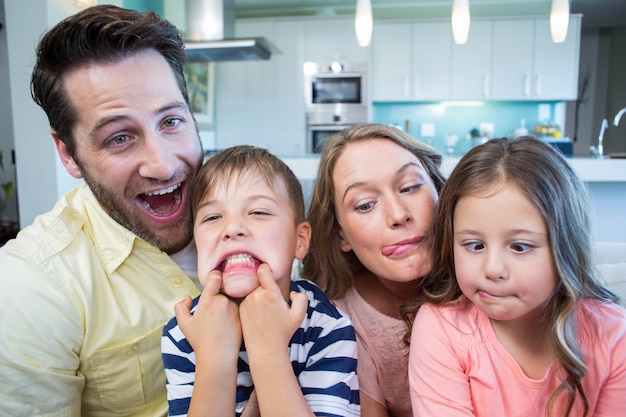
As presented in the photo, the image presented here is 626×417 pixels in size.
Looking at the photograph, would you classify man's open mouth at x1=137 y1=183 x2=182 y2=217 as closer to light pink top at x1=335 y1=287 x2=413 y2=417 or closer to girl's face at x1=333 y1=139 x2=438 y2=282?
girl's face at x1=333 y1=139 x2=438 y2=282

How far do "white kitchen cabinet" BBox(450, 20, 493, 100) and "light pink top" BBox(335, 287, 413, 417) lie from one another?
5119 millimetres

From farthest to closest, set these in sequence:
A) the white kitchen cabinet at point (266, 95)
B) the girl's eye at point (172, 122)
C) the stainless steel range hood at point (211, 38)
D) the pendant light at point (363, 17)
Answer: the white kitchen cabinet at point (266, 95) < the stainless steel range hood at point (211, 38) < the pendant light at point (363, 17) < the girl's eye at point (172, 122)

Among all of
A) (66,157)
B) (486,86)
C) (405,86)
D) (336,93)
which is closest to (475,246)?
(66,157)

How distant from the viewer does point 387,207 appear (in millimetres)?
1144

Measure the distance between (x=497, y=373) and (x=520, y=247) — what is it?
0.31 m

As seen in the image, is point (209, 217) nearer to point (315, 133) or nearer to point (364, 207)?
point (364, 207)

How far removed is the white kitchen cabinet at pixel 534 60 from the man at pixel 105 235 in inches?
211

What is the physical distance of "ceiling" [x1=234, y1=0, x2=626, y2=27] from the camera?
5875 mm

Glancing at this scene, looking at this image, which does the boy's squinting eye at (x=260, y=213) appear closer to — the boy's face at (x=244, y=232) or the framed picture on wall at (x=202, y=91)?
the boy's face at (x=244, y=232)

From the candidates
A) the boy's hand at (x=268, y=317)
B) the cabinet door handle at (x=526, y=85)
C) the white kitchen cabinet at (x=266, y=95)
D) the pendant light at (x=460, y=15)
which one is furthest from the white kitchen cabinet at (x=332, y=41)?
the boy's hand at (x=268, y=317)

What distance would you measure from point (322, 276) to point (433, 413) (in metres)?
0.51

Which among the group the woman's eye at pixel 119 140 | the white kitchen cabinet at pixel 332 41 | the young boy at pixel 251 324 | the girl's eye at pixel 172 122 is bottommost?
the young boy at pixel 251 324

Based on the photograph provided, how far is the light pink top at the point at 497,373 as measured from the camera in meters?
0.99

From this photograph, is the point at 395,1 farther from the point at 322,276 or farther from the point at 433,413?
the point at 433,413
